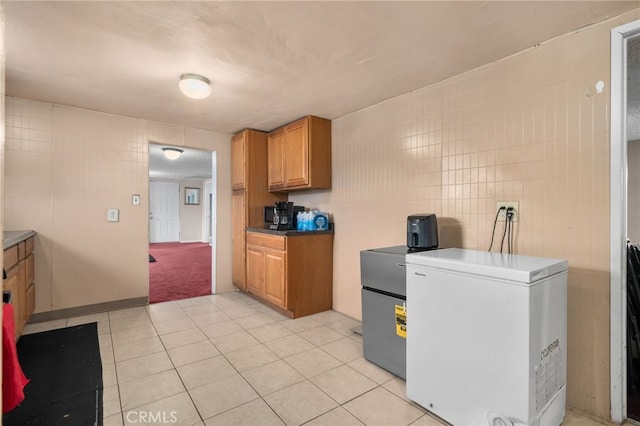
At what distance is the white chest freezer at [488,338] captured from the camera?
52.7 inches

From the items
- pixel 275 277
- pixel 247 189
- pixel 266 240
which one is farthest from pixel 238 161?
pixel 275 277

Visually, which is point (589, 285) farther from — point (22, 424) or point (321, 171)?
point (22, 424)

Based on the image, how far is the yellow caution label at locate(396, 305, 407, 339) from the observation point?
6.54 feet

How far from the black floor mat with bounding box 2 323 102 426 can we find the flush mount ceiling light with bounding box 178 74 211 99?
2145 millimetres

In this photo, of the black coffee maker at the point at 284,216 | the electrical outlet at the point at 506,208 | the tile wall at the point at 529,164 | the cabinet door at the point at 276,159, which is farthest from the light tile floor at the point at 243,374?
the cabinet door at the point at 276,159

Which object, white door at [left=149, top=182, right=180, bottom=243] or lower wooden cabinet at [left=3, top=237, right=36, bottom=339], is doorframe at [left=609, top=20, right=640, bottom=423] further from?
white door at [left=149, top=182, right=180, bottom=243]

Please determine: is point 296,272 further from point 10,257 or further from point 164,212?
point 164,212

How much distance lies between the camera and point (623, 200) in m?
1.63

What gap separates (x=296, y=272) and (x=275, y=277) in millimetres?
267

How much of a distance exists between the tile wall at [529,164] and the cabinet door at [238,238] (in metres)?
1.87

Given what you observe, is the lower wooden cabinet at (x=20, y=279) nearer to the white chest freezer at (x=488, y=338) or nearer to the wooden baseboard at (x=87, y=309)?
the wooden baseboard at (x=87, y=309)

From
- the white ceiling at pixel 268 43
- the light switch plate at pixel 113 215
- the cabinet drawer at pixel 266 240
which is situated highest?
the white ceiling at pixel 268 43

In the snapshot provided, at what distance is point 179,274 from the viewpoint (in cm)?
530

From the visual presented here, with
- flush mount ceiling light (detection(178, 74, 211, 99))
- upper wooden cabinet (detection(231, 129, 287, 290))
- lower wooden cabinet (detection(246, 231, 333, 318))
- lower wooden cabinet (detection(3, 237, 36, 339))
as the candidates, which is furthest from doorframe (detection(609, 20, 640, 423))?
lower wooden cabinet (detection(3, 237, 36, 339))
